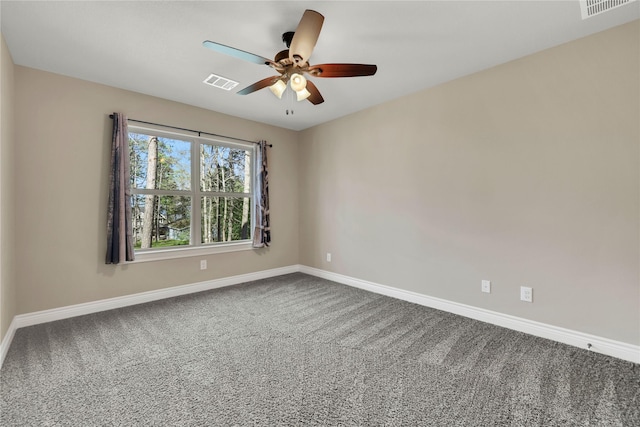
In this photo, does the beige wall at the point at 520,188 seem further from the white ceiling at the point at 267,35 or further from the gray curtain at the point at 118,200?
the gray curtain at the point at 118,200

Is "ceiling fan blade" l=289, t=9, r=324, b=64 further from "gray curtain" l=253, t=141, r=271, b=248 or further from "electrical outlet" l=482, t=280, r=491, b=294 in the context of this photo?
"electrical outlet" l=482, t=280, r=491, b=294

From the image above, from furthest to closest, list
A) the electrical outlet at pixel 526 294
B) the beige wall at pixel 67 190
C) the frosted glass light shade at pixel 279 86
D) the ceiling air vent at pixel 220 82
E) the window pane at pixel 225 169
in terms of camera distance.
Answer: the window pane at pixel 225 169 < the ceiling air vent at pixel 220 82 < the beige wall at pixel 67 190 < the electrical outlet at pixel 526 294 < the frosted glass light shade at pixel 279 86

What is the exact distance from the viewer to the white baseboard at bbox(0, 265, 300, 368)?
2.55 metres

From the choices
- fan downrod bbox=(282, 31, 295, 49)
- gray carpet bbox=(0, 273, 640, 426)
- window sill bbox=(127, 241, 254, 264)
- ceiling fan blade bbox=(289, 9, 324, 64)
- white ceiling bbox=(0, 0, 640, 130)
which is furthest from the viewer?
window sill bbox=(127, 241, 254, 264)

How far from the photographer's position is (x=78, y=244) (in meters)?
2.92

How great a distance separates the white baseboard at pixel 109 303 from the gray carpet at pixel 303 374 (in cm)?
11

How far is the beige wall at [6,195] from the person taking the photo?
2.11m

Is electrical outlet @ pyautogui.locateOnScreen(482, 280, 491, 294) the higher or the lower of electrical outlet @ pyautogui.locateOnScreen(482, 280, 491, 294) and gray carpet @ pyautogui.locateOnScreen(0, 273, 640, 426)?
the higher

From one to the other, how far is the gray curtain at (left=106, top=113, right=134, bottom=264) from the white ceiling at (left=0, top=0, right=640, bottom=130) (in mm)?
585

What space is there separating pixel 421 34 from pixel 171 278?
3.73m

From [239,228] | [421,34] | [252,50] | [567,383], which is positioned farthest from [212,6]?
[567,383]

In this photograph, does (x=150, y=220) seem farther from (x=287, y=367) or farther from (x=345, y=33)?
(x=345, y=33)

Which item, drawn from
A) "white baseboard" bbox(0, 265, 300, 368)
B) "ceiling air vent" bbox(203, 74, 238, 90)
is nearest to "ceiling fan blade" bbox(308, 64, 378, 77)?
"ceiling air vent" bbox(203, 74, 238, 90)

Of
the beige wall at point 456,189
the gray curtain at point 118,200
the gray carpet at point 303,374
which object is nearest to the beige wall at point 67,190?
the beige wall at point 456,189
